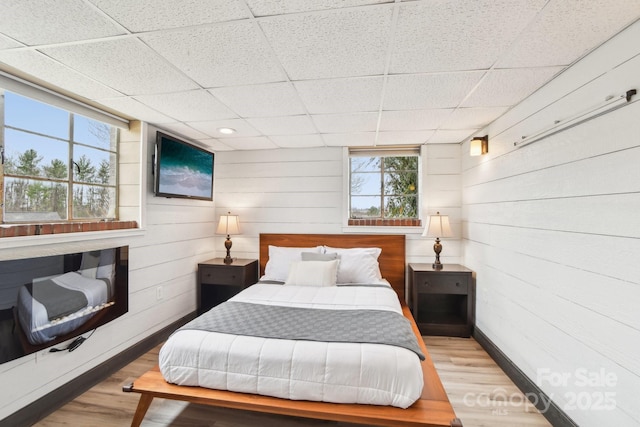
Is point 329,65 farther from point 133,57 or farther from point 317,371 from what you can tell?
point 317,371

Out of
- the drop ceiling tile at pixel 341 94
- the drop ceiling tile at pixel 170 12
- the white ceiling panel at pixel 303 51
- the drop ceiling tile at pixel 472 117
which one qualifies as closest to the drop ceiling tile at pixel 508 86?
the white ceiling panel at pixel 303 51

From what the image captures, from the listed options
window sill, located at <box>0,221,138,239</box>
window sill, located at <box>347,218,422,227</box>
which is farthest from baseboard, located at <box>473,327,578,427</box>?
window sill, located at <box>0,221,138,239</box>

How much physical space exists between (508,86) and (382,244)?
2.20m

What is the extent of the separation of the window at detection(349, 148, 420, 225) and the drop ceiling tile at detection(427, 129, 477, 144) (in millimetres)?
387

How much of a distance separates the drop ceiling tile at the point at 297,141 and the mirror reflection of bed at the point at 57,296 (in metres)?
2.04

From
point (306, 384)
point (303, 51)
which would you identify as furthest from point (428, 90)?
point (306, 384)

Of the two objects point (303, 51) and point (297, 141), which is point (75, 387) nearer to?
point (303, 51)

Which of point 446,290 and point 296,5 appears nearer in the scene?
point 296,5

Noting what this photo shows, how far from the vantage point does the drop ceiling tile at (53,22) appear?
126 centimetres

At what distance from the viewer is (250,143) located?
3.68 m

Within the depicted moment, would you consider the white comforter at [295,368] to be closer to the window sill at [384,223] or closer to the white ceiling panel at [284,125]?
the white ceiling panel at [284,125]

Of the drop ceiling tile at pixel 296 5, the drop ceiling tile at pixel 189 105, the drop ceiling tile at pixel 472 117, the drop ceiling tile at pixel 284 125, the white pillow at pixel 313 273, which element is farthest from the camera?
the white pillow at pixel 313 273

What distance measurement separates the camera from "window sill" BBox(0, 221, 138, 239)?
5.89 ft

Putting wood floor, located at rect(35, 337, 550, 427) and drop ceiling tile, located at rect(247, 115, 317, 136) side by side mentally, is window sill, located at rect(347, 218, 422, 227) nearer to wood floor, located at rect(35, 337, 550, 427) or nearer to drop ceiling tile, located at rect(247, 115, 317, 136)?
drop ceiling tile, located at rect(247, 115, 317, 136)
